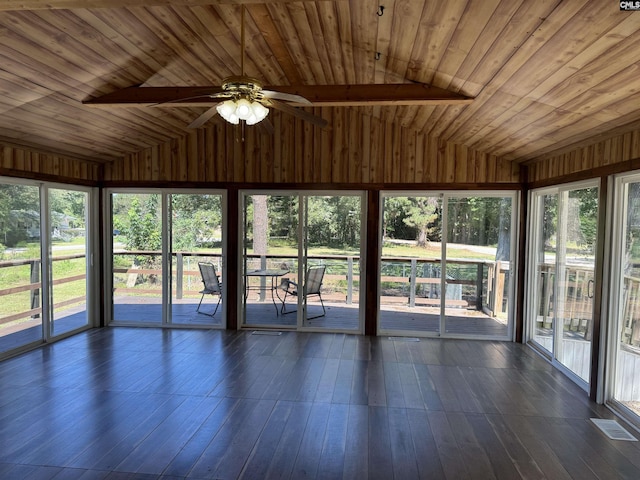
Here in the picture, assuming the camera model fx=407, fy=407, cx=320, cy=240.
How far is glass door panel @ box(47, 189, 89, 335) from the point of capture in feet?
18.1

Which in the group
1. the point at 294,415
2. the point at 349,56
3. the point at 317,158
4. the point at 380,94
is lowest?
the point at 294,415

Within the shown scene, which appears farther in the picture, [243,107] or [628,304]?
[628,304]

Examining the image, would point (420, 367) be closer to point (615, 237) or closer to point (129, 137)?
point (615, 237)

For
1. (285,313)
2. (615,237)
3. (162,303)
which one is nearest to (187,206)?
(162,303)

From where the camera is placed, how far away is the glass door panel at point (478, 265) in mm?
5781

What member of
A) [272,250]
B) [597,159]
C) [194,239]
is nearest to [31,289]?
[194,239]

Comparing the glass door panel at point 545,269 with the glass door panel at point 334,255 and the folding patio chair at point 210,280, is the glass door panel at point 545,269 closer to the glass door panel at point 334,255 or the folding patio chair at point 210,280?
the glass door panel at point 334,255

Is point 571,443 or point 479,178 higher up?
point 479,178

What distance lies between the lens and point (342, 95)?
3.99 metres

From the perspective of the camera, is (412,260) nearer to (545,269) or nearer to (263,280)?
(545,269)

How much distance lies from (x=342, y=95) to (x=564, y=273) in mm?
3195

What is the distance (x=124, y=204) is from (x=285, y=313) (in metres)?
3.01

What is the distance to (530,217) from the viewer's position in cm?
554

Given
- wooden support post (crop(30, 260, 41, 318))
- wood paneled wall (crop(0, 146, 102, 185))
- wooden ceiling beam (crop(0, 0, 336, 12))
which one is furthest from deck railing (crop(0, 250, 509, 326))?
wooden ceiling beam (crop(0, 0, 336, 12))
